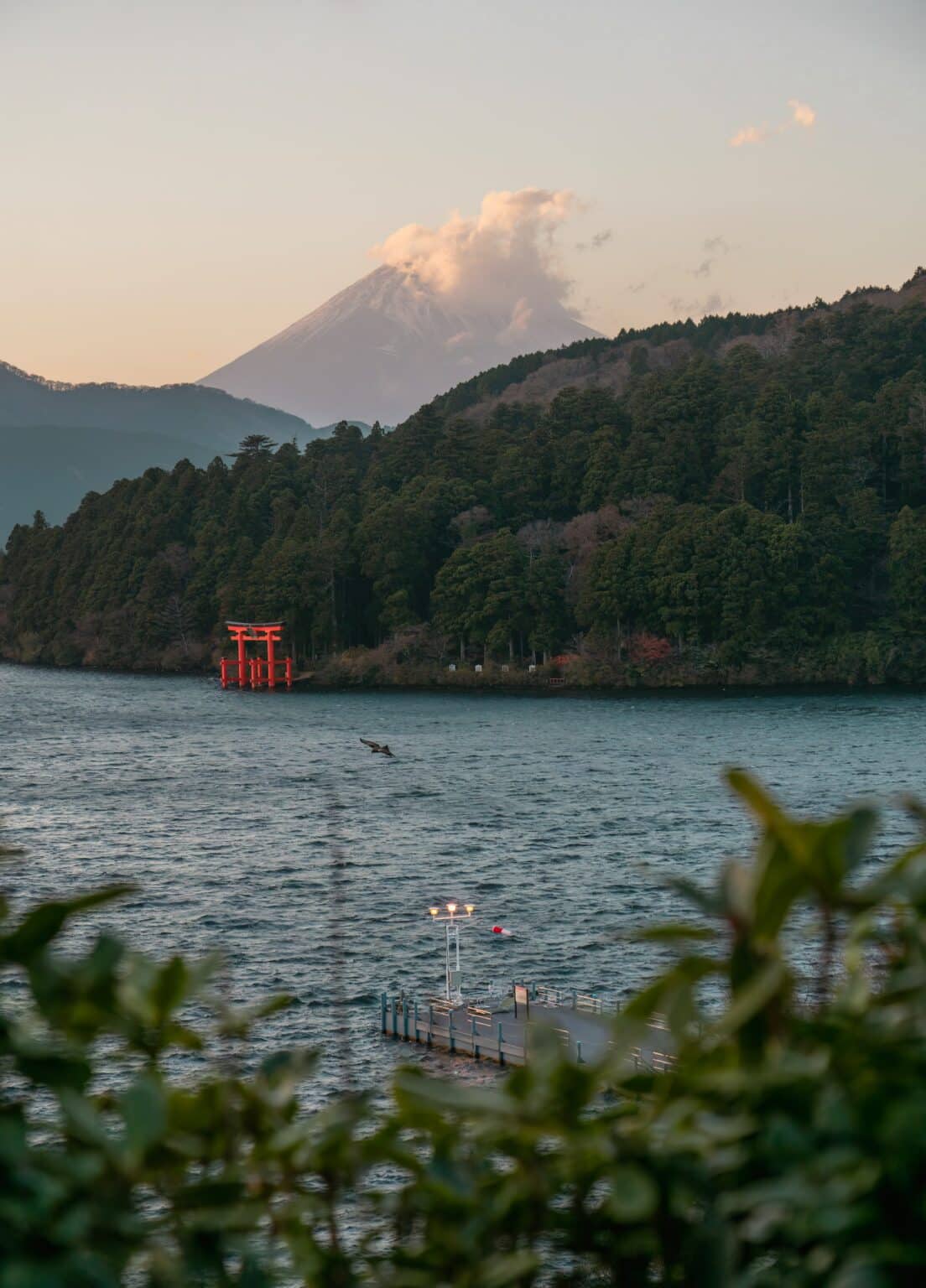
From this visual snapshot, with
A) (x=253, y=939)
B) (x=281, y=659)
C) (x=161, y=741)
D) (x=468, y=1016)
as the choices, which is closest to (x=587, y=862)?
(x=253, y=939)

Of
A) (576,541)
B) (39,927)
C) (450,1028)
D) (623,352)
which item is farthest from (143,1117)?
(623,352)

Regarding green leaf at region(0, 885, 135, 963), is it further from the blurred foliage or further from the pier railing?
the pier railing

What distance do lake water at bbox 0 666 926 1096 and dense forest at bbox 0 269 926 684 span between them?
5341 millimetres

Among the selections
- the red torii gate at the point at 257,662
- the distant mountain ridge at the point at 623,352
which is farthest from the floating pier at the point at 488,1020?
the distant mountain ridge at the point at 623,352

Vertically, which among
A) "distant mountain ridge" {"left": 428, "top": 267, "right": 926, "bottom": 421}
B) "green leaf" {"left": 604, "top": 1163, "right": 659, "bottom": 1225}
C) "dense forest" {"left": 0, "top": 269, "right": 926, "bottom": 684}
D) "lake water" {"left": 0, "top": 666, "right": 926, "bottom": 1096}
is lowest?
"lake water" {"left": 0, "top": 666, "right": 926, "bottom": 1096}

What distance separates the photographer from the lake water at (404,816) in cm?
2273

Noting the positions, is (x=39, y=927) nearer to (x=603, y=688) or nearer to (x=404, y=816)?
(x=404, y=816)

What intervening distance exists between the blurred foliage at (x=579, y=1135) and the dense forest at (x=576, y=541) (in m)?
62.8

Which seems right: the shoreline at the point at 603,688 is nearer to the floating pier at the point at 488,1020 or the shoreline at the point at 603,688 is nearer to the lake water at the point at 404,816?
the lake water at the point at 404,816

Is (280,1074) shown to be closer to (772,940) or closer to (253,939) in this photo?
(772,940)

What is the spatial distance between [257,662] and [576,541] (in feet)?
55.9

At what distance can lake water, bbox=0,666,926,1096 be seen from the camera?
2273cm

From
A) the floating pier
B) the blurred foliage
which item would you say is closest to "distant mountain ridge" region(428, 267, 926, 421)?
the floating pier

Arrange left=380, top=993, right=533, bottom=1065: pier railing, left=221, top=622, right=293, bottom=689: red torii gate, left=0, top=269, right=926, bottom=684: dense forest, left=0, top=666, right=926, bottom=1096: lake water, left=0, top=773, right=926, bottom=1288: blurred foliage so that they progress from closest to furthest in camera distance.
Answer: left=0, top=773, right=926, bottom=1288: blurred foliage → left=380, top=993, right=533, bottom=1065: pier railing → left=0, top=666, right=926, bottom=1096: lake water → left=0, top=269, right=926, bottom=684: dense forest → left=221, top=622, right=293, bottom=689: red torii gate
